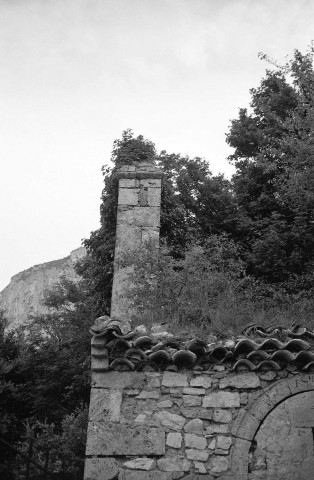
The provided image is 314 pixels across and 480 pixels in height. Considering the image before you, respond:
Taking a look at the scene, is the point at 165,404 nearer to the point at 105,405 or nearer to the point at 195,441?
the point at 195,441

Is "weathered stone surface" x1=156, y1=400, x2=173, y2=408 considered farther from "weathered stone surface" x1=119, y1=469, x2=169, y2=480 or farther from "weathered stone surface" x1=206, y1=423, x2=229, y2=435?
"weathered stone surface" x1=119, y1=469, x2=169, y2=480

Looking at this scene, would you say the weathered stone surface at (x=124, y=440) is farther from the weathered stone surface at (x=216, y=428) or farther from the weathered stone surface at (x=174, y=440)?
the weathered stone surface at (x=216, y=428)

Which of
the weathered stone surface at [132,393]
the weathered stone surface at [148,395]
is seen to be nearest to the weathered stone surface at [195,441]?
the weathered stone surface at [148,395]

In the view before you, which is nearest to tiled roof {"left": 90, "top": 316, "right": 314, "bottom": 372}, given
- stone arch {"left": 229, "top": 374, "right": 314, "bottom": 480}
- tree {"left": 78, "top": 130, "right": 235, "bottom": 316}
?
stone arch {"left": 229, "top": 374, "right": 314, "bottom": 480}

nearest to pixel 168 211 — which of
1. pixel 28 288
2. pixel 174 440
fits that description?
pixel 174 440

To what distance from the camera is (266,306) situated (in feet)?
25.6

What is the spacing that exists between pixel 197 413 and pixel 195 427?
14 cm

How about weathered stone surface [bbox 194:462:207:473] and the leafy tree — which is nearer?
weathered stone surface [bbox 194:462:207:473]

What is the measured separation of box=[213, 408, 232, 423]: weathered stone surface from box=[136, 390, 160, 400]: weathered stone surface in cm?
64

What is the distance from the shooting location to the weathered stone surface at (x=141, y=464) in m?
4.86

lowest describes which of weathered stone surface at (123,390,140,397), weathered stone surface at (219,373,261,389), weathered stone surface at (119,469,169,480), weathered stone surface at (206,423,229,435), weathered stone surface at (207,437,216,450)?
weathered stone surface at (119,469,169,480)

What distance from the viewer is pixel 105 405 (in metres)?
5.09

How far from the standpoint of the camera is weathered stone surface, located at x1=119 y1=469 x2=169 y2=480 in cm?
482

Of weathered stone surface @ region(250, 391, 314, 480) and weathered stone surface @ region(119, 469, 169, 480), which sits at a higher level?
weathered stone surface @ region(250, 391, 314, 480)
